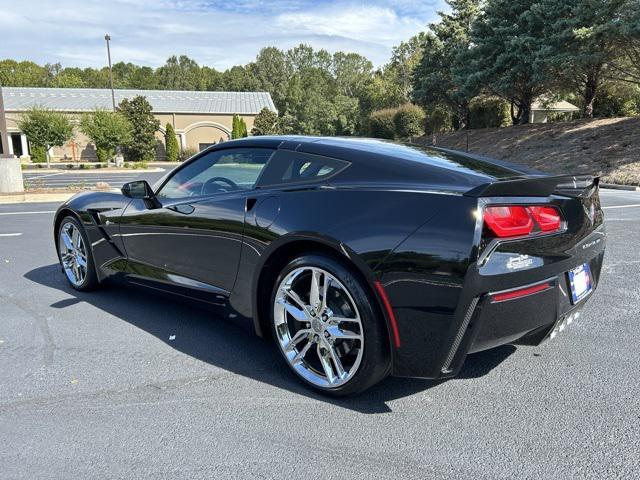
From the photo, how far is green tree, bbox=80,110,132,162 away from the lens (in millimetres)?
33938

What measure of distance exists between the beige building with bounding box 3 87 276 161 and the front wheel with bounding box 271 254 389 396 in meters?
42.6

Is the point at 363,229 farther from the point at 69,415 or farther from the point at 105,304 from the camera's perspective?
the point at 105,304

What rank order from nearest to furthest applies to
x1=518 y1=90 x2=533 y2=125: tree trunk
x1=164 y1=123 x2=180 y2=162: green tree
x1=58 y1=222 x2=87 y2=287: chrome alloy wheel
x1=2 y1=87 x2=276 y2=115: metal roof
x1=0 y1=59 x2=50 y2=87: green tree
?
1. x1=58 y1=222 x2=87 y2=287: chrome alloy wheel
2. x1=518 y1=90 x2=533 y2=125: tree trunk
3. x1=164 y1=123 x2=180 y2=162: green tree
4. x1=2 y1=87 x2=276 y2=115: metal roof
5. x1=0 y1=59 x2=50 y2=87: green tree

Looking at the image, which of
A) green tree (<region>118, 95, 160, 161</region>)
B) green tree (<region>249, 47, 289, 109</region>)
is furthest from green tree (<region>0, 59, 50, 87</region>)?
green tree (<region>118, 95, 160, 161</region>)

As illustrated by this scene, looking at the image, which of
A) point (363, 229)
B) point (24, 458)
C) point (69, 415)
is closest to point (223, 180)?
point (363, 229)

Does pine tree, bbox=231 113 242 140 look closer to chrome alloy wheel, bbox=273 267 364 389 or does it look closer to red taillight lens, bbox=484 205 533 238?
chrome alloy wheel, bbox=273 267 364 389

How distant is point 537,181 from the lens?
2527mm

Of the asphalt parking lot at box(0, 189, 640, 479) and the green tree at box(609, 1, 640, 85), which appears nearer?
the asphalt parking lot at box(0, 189, 640, 479)

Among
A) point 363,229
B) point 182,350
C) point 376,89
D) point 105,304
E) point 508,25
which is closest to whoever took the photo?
point 363,229

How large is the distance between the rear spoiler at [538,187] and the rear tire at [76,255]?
3.55 m

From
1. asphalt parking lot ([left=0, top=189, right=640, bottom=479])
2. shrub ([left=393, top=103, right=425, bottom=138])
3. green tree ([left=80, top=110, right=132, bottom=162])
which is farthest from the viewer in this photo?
shrub ([left=393, top=103, right=425, bottom=138])

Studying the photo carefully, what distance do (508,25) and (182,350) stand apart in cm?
2525

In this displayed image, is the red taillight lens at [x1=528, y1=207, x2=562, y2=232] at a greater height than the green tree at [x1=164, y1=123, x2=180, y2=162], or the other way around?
the green tree at [x1=164, y1=123, x2=180, y2=162]

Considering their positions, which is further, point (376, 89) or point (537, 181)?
point (376, 89)
